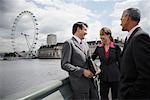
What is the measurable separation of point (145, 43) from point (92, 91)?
116 cm

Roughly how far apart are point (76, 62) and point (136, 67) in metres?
0.99

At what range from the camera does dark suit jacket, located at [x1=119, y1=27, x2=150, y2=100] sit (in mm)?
2078

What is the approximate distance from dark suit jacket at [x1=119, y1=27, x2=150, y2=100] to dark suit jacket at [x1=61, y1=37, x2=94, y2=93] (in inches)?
30.3

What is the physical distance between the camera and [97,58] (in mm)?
3834

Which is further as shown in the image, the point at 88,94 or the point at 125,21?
the point at 88,94

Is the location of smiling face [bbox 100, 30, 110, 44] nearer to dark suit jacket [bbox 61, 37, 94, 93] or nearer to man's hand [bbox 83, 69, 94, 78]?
dark suit jacket [bbox 61, 37, 94, 93]

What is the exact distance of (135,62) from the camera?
212 centimetres

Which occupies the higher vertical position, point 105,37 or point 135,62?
point 105,37

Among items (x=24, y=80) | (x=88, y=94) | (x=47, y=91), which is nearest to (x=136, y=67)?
(x=47, y=91)

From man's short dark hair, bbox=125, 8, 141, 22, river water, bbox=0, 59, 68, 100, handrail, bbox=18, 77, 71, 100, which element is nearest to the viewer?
handrail, bbox=18, 77, 71, 100

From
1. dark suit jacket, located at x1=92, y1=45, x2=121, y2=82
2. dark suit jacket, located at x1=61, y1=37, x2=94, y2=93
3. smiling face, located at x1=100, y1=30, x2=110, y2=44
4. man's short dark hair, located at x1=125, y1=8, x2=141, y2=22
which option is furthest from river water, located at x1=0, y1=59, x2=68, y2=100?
man's short dark hair, located at x1=125, y1=8, x2=141, y2=22

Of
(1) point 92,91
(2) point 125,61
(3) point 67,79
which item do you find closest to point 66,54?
(3) point 67,79

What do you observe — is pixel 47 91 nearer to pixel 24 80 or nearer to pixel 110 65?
pixel 110 65

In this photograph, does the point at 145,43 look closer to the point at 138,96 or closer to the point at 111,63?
the point at 138,96
